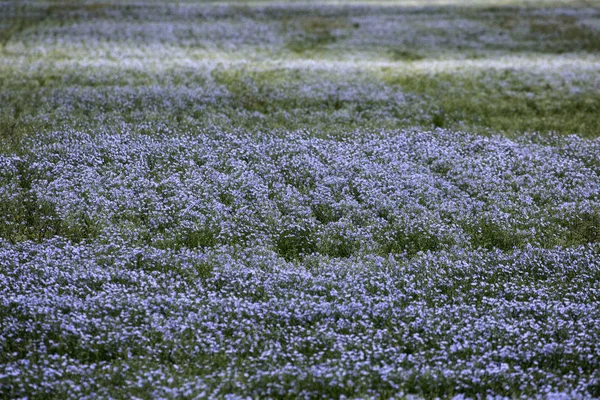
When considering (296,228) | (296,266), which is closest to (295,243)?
(296,228)

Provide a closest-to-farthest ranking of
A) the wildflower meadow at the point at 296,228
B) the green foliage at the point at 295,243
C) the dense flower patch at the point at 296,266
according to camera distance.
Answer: the dense flower patch at the point at 296,266 → the wildflower meadow at the point at 296,228 → the green foliage at the point at 295,243

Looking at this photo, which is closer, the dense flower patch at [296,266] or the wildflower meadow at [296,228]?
the dense flower patch at [296,266]

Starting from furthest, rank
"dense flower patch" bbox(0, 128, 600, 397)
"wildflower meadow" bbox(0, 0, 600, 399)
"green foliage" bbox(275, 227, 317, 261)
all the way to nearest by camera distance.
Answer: "green foliage" bbox(275, 227, 317, 261), "wildflower meadow" bbox(0, 0, 600, 399), "dense flower patch" bbox(0, 128, 600, 397)

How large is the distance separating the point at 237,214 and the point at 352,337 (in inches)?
173

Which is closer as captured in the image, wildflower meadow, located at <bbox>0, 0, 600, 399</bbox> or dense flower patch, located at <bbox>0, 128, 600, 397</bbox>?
dense flower patch, located at <bbox>0, 128, 600, 397</bbox>

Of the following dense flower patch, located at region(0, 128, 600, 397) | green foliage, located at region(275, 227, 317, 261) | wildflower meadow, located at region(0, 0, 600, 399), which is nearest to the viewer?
dense flower patch, located at region(0, 128, 600, 397)

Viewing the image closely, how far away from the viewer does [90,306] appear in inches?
360

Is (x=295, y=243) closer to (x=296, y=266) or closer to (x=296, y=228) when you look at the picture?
(x=296, y=228)

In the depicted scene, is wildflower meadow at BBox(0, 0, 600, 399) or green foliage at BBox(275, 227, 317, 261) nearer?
wildflower meadow at BBox(0, 0, 600, 399)

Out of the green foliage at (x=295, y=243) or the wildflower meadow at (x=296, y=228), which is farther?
the green foliage at (x=295, y=243)

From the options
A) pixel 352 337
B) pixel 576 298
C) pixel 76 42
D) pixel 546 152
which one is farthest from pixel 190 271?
pixel 76 42

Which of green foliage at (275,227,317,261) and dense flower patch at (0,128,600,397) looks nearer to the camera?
dense flower patch at (0,128,600,397)

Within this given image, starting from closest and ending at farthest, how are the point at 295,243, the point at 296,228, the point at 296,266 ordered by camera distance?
the point at 296,266
the point at 295,243
the point at 296,228

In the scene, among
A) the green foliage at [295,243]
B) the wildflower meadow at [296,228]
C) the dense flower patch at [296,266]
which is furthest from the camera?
the green foliage at [295,243]
